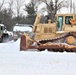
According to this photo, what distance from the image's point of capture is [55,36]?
762 inches

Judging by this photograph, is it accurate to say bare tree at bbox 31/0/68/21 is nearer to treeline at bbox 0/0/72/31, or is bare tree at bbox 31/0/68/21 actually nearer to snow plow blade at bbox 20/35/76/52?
treeline at bbox 0/0/72/31

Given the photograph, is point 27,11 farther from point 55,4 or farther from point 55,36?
point 55,36

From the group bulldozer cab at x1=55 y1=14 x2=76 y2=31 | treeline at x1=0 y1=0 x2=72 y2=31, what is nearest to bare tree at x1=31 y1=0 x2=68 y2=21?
treeline at x1=0 y1=0 x2=72 y2=31

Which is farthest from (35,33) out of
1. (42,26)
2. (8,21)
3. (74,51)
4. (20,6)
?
(20,6)

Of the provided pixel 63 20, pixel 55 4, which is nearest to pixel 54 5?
pixel 55 4

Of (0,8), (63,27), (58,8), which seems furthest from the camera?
(0,8)

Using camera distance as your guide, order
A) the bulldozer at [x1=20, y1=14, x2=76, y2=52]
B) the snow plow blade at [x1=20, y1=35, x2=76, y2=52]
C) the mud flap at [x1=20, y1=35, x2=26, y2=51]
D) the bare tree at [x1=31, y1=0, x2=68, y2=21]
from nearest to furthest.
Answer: the snow plow blade at [x1=20, y1=35, x2=76, y2=52]
the bulldozer at [x1=20, y1=14, x2=76, y2=52]
the mud flap at [x1=20, y1=35, x2=26, y2=51]
the bare tree at [x1=31, y1=0, x2=68, y2=21]

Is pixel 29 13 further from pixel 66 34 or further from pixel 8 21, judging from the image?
pixel 66 34

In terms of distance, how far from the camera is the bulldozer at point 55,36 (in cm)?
1802

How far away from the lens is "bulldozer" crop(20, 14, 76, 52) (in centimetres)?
1802

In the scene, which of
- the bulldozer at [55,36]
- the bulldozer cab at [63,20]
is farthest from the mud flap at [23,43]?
the bulldozer cab at [63,20]

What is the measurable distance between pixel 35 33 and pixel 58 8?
153ft

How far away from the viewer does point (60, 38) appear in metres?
18.7

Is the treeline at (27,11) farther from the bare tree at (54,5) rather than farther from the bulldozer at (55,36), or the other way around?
the bulldozer at (55,36)
